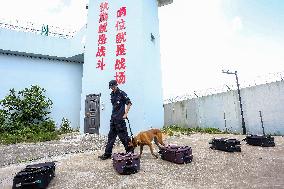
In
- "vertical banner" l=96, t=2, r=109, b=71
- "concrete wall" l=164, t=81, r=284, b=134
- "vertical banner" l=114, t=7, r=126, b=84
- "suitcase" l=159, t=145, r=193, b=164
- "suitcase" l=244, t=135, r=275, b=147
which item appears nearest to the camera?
"suitcase" l=159, t=145, r=193, b=164

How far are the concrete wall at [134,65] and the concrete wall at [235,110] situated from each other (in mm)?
3581

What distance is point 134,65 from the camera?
13.2 meters

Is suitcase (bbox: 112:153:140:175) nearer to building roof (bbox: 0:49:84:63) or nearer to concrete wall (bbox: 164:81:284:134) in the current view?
concrete wall (bbox: 164:81:284:134)

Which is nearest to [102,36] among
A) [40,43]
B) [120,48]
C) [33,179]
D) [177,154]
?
[120,48]

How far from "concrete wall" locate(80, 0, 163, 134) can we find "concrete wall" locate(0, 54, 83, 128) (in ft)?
11.0

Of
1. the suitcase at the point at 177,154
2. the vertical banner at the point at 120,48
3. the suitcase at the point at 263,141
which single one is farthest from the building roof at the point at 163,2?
the suitcase at the point at 177,154

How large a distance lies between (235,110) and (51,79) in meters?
13.6

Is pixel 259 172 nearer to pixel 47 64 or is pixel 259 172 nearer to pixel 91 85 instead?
pixel 91 85

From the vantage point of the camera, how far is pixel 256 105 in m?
13.3

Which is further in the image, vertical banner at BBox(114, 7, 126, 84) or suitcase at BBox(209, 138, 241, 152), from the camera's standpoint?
vertical banner at BBox(114, 7, 126, 84)

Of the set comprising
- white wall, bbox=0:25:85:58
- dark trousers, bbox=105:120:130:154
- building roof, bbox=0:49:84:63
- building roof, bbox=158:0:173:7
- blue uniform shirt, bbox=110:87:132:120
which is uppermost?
building roof, bbox=158:0:173:7

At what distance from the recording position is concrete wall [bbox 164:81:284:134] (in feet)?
40.2

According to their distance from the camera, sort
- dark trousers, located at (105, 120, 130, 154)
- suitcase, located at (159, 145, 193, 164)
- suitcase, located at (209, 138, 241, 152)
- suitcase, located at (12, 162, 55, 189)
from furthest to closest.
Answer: suitcase, located at (209, 138, 241, 152) < dark trousers, located at (105, 120, 130, 154) < suitcase, located at (159, 145, 193, 164) < suitcase, located at (12, 162, 55, 189)

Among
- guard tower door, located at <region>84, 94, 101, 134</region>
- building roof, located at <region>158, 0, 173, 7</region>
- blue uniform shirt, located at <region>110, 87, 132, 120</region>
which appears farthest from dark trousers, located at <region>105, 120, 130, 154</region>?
building roof, located at <region>158, 0, 173, 7</region>
